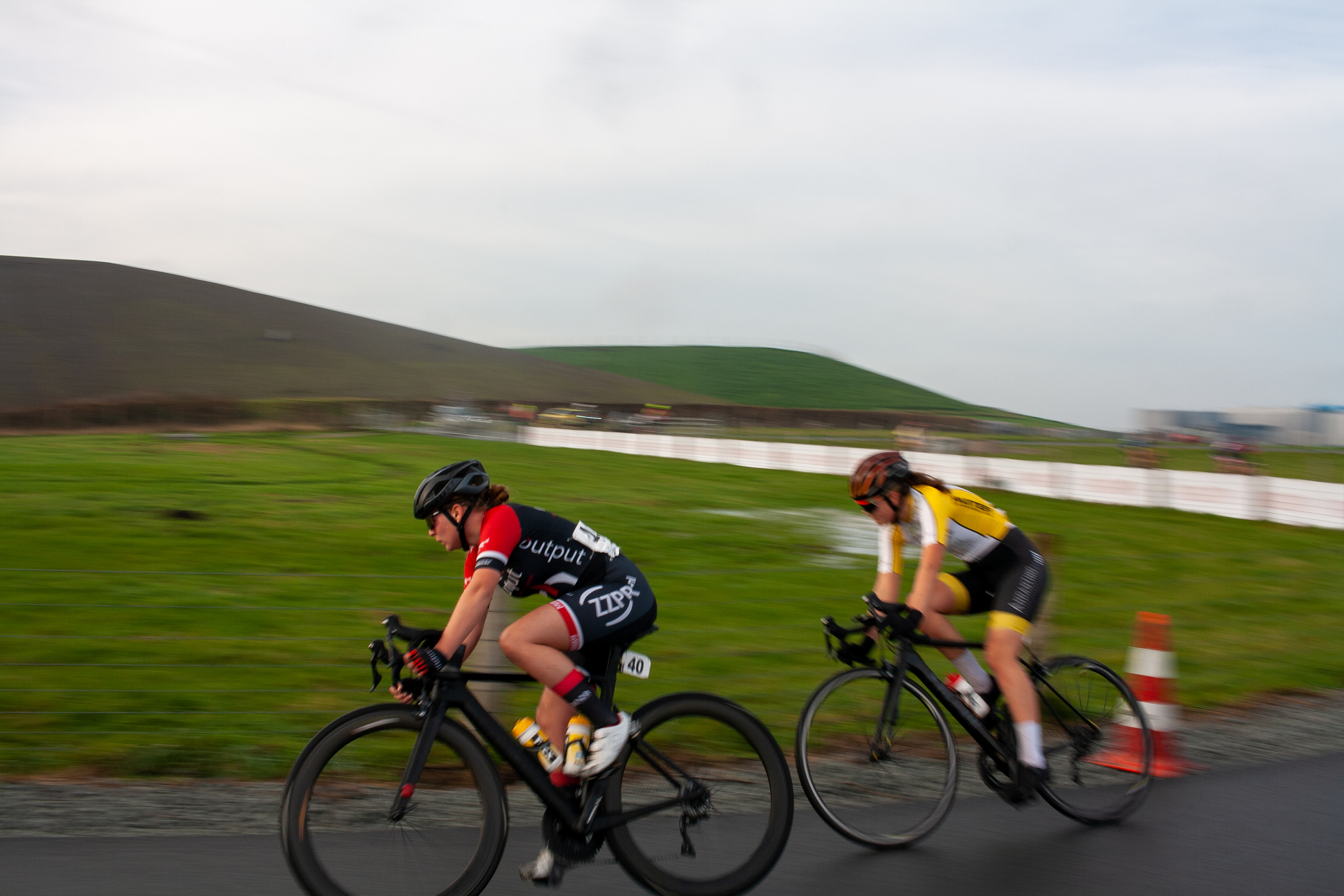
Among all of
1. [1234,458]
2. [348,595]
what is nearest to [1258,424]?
[1234,458]

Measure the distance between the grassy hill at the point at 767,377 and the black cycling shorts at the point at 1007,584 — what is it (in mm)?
82853

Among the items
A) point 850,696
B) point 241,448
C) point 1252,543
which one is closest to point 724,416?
point 241,448

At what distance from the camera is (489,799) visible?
360cm

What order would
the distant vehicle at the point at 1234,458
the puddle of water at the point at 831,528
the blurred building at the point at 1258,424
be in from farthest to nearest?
the blurred building at the point at 1258,424, the distant vehicle at the point at 1234,458, the puddle of water at the point at 831,528

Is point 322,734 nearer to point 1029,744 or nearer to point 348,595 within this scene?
point 1029,744

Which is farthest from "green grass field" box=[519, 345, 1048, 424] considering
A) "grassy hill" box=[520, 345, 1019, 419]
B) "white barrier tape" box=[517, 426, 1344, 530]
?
"white barrier tape" box=[517, 426, 1344, 530]

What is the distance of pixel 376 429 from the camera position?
4009 centimetres

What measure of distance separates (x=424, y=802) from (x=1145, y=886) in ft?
8.55

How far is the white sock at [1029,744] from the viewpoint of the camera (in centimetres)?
456

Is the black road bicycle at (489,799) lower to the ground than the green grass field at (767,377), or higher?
lower

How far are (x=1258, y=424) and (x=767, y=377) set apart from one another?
1978 inches

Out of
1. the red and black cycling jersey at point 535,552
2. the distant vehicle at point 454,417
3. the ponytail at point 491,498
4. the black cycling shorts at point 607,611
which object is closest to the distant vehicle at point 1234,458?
the black cycling shorts at point 607,611

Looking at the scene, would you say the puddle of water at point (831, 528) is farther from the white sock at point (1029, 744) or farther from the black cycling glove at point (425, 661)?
the black cycling glove at point (425, 661)

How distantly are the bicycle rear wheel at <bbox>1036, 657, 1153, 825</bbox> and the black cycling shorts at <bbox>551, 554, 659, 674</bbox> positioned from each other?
2.08 m
